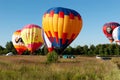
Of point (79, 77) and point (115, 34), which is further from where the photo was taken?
point (115, 34)

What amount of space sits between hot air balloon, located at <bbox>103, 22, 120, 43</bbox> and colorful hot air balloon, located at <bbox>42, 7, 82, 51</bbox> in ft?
112

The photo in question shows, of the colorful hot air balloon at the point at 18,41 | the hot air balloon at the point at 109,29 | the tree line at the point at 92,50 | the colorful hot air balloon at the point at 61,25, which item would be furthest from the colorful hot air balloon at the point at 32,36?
the tree line at the point at 92,50

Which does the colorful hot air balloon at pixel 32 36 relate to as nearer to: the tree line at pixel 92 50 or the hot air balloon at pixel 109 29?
the hot air balloon at pixel 109 29

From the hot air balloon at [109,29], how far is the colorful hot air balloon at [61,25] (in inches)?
1340

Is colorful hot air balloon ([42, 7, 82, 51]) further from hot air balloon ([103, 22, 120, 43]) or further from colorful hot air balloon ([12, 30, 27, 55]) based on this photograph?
hot air balloon ([103, 22, 120, 43])

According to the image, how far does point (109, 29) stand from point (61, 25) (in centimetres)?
3672

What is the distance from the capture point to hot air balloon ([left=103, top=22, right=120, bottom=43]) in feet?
261

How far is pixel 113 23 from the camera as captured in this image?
81.2 metres

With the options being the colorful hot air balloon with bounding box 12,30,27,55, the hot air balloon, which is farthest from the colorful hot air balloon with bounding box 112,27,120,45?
the colorful hot air balloon with bounding box 12,30,27,55

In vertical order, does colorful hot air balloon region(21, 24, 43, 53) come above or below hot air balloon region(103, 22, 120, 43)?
below

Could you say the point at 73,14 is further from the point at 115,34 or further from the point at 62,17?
the point at 115,34

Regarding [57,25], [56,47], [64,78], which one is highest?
[57,25]

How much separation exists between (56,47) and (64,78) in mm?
35019

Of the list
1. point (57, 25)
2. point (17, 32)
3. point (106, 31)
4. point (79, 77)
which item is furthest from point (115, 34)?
point (79, 77)
